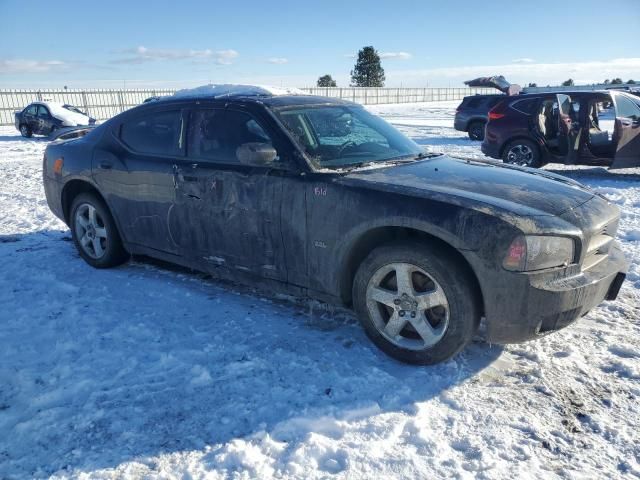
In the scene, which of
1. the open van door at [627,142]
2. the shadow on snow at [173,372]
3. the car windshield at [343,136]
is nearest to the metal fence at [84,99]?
the open van door at [627,142]

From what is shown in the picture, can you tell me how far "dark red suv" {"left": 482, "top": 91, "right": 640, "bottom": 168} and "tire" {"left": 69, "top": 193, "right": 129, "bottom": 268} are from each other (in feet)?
25.7

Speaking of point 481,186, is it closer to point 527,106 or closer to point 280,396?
point 280,396

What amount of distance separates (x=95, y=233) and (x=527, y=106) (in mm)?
8369

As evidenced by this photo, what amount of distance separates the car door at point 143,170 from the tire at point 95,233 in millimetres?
183

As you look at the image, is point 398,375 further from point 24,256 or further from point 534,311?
point 24,256

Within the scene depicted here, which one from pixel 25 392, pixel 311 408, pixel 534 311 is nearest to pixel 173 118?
pixel 25 392

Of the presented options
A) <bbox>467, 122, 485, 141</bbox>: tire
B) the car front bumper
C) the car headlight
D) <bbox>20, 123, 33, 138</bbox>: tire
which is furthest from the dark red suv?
<bbox>20, 123, 33, 138</bbox>: tire

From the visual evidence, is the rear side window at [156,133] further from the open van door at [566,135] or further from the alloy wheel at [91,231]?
the open van door at [566,135]

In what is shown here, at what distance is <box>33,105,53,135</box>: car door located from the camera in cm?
1809

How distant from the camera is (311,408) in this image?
274 cm

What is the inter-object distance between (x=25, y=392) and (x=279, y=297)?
192cm

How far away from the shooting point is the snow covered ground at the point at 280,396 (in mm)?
2373

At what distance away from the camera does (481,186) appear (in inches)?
125

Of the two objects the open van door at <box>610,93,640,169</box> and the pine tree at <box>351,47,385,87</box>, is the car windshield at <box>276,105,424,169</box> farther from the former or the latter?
the pine tree at <box>351,47,385,87</box>
